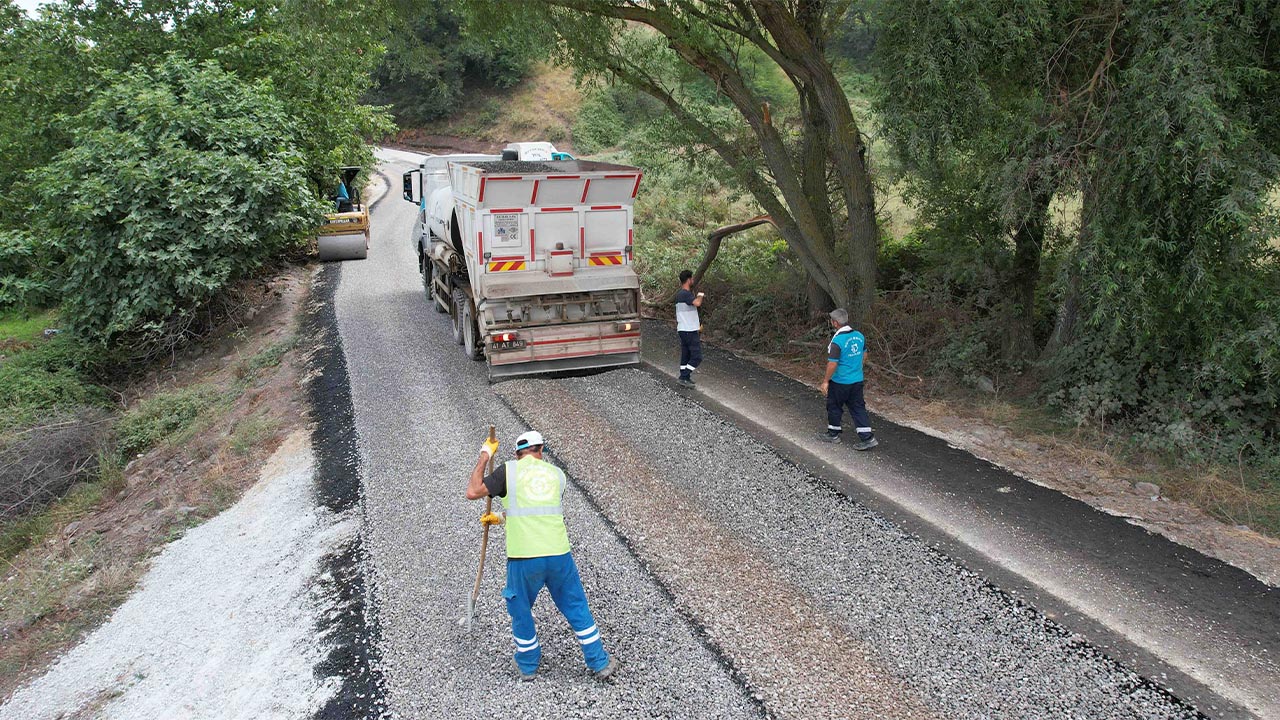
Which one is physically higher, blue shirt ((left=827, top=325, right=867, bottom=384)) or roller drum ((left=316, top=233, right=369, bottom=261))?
roller drum ((left=316, top=233, right=369, bottom=261))

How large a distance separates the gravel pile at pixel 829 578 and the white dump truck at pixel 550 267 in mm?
1969

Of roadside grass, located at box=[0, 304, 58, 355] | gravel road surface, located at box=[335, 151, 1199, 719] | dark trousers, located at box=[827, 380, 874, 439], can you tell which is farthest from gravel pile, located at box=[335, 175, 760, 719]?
roadside grass, located at box=[0, 304, 58, 355]

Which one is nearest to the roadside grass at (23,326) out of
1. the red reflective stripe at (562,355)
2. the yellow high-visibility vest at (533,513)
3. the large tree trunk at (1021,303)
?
the red reflective stripe at (562,355)

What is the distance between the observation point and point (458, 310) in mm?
13445

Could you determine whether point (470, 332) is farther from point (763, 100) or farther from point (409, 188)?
point (409, 188)

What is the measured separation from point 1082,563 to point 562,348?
714 centimetres

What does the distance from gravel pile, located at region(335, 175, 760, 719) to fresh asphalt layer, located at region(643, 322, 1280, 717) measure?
257 cm

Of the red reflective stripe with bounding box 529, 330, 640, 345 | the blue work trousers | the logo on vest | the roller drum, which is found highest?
the roller drum

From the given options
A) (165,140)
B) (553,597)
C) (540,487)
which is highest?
(165,140)

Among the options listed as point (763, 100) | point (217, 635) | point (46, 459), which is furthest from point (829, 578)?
point (46, 459)

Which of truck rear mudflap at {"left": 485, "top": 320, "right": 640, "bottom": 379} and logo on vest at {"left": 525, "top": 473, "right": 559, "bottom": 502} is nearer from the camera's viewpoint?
logo on vest at {"left": 525, "top": 473, "right": 559, "bottom": 502}

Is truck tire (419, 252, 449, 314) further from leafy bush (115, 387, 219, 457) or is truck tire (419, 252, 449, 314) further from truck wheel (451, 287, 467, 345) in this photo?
leafy bush (115, 387, 219, 457)

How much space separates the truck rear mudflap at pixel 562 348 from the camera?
37.7 feet

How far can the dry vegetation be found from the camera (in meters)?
7.59
